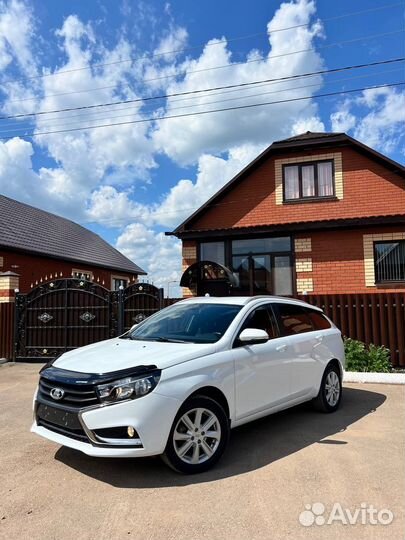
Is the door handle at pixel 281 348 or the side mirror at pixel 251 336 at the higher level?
the side mirror at pixel 251 336

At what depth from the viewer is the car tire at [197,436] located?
3894 millimetres

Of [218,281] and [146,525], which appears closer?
[146,525]

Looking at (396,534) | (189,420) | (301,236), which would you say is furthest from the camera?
(301,236)

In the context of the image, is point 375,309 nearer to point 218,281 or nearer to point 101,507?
point 218,281

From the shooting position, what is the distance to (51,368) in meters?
4.43

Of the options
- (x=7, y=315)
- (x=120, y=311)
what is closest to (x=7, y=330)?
(x=7, y=315)

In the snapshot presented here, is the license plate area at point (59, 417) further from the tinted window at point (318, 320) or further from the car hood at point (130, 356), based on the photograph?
the tinted window at point (318, 320)

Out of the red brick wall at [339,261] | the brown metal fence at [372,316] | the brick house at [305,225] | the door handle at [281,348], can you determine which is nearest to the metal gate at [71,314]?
the brick house at [305,225]

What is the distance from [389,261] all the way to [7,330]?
10.4m

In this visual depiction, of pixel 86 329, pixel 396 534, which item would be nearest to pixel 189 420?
pixel 396 534

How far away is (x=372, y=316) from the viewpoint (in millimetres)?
9703

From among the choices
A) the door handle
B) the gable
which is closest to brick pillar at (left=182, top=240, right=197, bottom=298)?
the gable

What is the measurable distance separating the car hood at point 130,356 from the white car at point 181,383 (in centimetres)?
1

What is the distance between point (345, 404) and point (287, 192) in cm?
857
